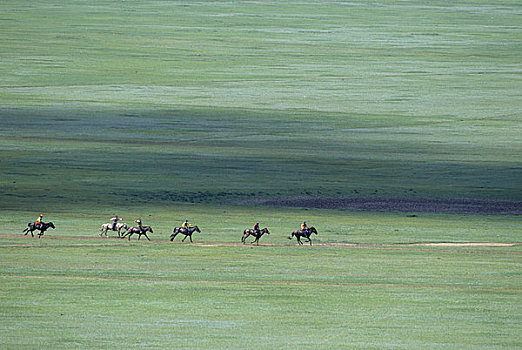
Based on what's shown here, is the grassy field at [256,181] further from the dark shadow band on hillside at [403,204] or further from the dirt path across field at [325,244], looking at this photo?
the dark shadow band on hillside at [403,204]

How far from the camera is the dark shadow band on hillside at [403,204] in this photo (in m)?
45.9

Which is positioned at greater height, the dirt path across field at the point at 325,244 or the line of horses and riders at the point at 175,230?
the line of horses and riders at the point at 175,230

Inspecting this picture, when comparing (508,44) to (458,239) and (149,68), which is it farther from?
(458,239)

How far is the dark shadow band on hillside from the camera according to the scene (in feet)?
151

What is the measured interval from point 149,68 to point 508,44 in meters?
44.5

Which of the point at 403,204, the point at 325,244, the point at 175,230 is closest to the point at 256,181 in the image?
the point at 403,204

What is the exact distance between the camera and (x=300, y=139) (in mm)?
67625

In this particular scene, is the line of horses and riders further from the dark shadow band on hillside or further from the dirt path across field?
the dark shadow band on hillside

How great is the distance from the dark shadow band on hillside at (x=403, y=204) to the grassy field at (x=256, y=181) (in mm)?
956

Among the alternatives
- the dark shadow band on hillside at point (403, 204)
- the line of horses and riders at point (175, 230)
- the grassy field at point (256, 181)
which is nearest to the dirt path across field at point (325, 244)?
the grassy field at point (256, 181)

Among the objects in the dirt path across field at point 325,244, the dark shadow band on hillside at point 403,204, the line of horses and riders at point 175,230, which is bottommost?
the dirt path across field at point 325,244

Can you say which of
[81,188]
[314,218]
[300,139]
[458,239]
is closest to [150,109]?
[300,139]

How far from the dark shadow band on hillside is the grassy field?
96 centimetres

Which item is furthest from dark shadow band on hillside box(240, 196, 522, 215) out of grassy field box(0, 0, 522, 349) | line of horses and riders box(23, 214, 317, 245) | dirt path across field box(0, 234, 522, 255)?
line of horses and riders box(23, 214, 317, 245)
